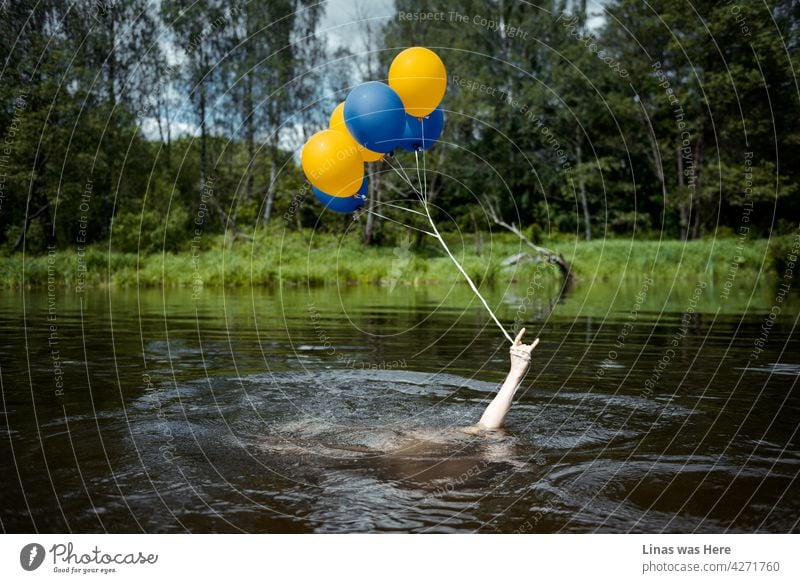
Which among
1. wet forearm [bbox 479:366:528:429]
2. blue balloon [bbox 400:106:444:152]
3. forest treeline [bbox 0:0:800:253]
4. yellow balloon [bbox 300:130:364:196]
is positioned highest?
forest treeline [bbox 0:0:800:253]

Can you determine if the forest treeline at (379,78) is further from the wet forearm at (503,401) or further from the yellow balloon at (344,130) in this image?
the wet forearm at (503,401)

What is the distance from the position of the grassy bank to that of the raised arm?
2167 centimetres

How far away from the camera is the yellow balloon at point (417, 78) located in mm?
8156

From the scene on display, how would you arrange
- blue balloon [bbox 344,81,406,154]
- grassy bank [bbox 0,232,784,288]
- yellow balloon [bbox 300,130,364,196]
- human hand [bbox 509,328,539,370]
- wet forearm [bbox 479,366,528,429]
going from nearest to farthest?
1. human hand [bbox 509,328,539,370]
2. wet forearm [bbox 479,366,528,429]
3. blue balloon [bbox 344,81,406,154]
4. yellow balloon [bbox 300,130,364,196]
5. grassy bank [bbox 0,232,784,288]

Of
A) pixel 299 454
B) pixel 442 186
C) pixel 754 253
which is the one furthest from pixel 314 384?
pixel 442 186

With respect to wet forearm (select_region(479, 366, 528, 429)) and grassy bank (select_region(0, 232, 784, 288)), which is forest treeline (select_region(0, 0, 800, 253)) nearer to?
grassy bank (select_region(0, 232, 784, 288))

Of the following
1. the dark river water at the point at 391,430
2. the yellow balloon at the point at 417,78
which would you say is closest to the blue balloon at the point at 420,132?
the yellow balloon at the point at 417,78

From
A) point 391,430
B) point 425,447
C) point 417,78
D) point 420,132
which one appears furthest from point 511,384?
point 417,78

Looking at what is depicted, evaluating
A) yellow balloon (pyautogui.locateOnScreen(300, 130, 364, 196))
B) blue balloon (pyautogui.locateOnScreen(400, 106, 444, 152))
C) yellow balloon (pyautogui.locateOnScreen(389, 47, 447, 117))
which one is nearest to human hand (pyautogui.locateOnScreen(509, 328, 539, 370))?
yellow balloon (pyautogui.locateOnScreen(300, 130, 364, 196))

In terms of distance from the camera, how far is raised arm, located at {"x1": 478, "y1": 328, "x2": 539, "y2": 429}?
20.9 feet

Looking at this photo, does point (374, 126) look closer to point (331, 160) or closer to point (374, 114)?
point (374, 114)

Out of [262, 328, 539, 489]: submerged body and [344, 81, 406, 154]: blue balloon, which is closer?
[262, 328, 539, 489]: submerged body

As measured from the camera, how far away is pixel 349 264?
32719 mm

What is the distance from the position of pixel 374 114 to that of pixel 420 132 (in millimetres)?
1111
